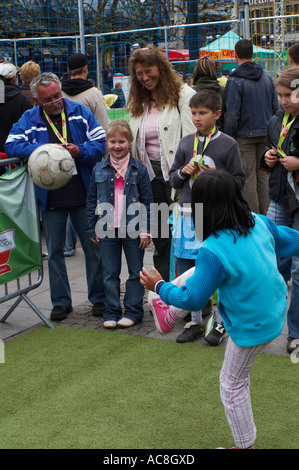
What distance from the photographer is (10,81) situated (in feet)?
24.6

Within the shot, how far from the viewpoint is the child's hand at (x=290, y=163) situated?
4902 mm

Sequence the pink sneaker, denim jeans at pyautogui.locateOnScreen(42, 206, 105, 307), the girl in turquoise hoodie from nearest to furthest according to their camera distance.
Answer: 1. the girl in turquoise hoodie
2. the pink sneaker
3. denim jeans at pyautogui.locateOnScreen(42, 206, 105, 307)

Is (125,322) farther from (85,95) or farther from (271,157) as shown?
(85,95)

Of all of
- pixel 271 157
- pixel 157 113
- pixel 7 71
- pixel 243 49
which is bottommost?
pixel 271 157

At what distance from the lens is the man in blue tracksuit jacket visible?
5781 millimetres

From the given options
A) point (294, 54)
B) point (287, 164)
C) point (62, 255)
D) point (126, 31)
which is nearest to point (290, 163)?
point (287, 164)

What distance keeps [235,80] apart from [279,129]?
3017 mm

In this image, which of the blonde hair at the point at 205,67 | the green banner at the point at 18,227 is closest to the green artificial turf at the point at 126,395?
the green banner at the point at 18,227

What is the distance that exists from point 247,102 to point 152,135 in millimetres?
2539

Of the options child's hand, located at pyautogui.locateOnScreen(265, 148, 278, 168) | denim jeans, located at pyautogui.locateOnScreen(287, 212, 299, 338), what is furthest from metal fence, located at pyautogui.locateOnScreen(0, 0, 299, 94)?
denim jeans, located at pyautogui.locateOnScreen(287, 212, 299, 338)

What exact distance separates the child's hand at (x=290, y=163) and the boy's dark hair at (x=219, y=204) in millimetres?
1846

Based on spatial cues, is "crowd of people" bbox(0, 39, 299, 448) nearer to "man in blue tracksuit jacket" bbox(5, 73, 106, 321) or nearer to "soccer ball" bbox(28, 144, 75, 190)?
"man in blue tracksuit jacket" bbox(5, 73, 106, 321)

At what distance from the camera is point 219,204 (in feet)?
10.4
